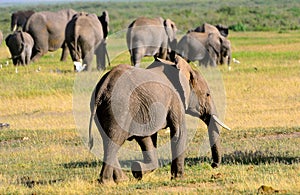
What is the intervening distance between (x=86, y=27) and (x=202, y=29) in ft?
25.6

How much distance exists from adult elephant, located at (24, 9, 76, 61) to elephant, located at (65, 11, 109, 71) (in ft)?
13.5

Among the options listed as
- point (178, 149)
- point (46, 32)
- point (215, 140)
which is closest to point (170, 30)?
point (46, 32)

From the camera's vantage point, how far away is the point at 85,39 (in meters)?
30.0

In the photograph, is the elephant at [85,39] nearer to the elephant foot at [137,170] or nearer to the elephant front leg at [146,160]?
the elephant front leg at [146,160]

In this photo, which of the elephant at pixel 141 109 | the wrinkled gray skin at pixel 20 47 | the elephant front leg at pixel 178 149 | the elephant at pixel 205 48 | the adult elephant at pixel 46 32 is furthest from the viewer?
the adult elephant at pixel 46 32

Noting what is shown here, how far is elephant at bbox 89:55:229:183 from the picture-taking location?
32.0 feet

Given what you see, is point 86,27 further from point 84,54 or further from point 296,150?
point 296,150

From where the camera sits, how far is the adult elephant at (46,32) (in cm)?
3484

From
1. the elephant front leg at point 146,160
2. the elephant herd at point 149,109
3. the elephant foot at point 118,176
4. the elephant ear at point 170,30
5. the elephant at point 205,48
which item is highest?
the elephant herd at point 149,109

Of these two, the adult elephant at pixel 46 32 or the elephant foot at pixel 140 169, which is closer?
the elephant foot at pixel 140 169

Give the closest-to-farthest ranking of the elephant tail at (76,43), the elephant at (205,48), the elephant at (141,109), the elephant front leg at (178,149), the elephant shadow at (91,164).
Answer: the elephant at (141,109)
the elephant front leg at (178,149)
the elephant shadow at (91,164)
the elephant tail at (76,43)
the elephant at (205,48)

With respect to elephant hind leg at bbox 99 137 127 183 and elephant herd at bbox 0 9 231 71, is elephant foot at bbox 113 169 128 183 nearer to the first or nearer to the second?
elephant hind leg at bbox 99 137 127 183

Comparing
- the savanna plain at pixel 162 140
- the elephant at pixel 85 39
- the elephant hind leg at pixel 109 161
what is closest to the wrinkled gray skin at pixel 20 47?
the savanna plain at pixel 162 140

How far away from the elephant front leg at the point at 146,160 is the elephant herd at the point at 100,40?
1660 centimetres
